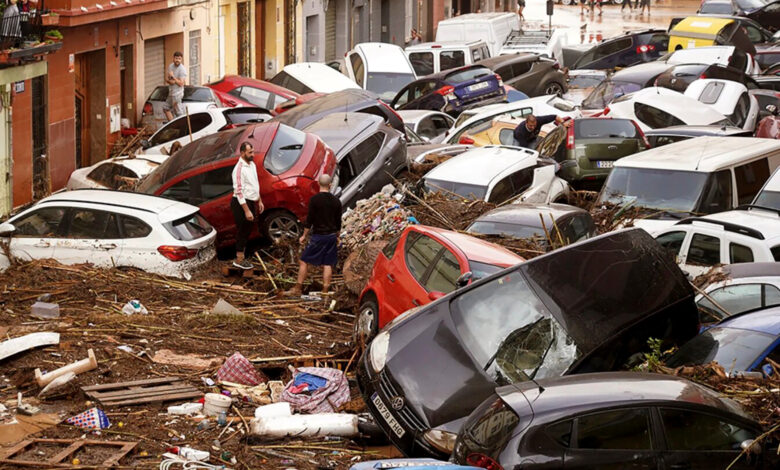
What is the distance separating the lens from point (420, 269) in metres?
Answer: 12.2

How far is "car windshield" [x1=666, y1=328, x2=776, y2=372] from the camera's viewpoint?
10445 mm

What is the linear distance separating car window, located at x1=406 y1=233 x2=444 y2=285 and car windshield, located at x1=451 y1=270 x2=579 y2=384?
1.53 m

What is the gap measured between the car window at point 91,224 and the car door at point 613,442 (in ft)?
28.3

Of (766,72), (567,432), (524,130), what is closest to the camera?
(567,432)

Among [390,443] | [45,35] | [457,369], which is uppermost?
[45,35]

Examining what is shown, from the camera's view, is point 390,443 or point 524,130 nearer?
point 390,443

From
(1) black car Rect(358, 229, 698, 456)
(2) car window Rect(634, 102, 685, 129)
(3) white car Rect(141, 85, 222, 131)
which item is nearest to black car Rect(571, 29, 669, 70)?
(2) car window Rect(634, 102, 685, 129)

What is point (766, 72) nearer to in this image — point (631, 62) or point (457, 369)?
point (631, 62)

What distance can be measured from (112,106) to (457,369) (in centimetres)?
1894

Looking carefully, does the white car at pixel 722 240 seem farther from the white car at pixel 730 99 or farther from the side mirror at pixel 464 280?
the white car at pixel 730 99

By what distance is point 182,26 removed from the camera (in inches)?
1254

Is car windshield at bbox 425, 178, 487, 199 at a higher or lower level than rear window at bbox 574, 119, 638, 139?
lower

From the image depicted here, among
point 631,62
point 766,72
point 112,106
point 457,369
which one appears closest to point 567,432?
point 457,369

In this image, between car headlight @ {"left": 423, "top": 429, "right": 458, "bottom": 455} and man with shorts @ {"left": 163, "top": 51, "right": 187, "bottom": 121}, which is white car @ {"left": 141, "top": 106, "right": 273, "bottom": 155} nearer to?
man with shorts @ {"left": 163, "top": 51, "right": 187, "bottom": 121}
